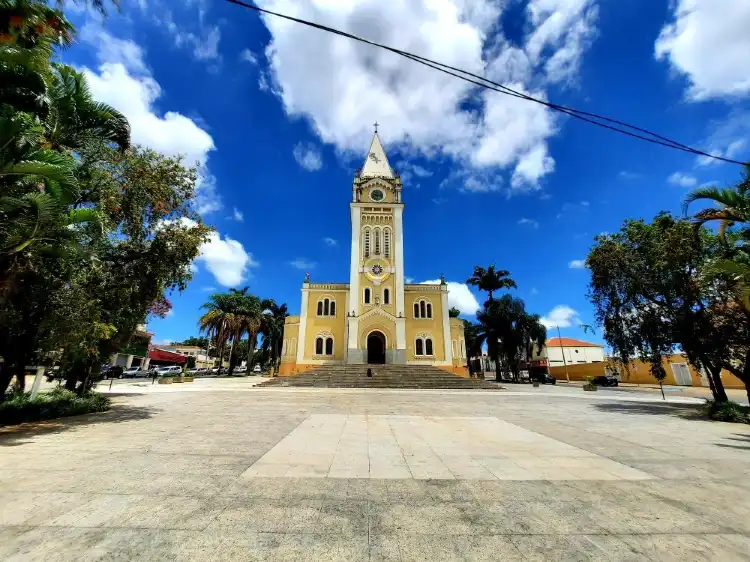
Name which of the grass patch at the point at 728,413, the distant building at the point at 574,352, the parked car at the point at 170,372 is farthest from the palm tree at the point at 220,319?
the distant building at the point at 574,352

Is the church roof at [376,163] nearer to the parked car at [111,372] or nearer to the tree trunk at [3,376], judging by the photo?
the parked car at [111,372]

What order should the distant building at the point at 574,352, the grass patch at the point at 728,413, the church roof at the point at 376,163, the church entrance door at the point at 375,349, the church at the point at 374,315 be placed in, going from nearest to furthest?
the grass patch at the point at 728,413, the church at the point at 374,315, the church entrance door at the point at 375,349, the church roof at the point at 376,163, the distant building at the point at 574,352

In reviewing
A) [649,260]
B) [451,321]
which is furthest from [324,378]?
[649,260]

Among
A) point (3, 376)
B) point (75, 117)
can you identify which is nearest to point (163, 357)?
point (3, 376)

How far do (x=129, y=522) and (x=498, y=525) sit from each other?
140 inches

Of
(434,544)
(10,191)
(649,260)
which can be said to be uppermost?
(649,260)

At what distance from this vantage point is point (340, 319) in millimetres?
33281

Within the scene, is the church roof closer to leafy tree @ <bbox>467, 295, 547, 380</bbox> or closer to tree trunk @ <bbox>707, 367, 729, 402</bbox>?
leafy tree @ <bbox>467, 295, 547, 380</bbox>

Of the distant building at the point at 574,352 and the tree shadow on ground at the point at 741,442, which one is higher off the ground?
the distant building at the point at 574,352

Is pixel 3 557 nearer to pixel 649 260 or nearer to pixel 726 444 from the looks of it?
pixel 726 444

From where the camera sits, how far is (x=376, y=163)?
38719 millimetres

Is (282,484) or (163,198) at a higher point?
(163,198)

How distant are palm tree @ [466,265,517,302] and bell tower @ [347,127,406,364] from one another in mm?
13036

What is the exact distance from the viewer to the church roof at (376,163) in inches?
1491
